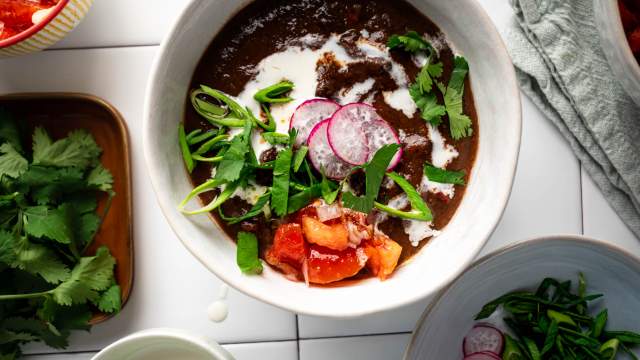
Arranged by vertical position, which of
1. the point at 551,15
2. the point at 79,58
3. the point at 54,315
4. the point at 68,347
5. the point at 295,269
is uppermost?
the point at 551,15

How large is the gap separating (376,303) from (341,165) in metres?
0.30

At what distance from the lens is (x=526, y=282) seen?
5.36 feet

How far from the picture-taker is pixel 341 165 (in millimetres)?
1469

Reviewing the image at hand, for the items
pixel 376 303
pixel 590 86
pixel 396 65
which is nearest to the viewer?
pixel 376 303

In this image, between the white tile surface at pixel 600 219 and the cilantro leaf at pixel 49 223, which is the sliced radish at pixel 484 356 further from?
the cilantro leaf at pixel 49 223

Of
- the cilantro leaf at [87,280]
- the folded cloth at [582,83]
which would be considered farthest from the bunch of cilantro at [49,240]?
the folded cloth at [582,83]

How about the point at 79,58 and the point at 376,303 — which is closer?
the point at 376,303

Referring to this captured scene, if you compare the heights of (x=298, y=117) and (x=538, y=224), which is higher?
(x=298, y=117)

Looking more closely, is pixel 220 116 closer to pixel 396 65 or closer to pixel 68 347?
pixel 396 65

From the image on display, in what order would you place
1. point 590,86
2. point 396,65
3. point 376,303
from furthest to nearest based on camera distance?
point 590,86
point 396,65
point 376,303

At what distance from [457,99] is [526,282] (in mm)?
493

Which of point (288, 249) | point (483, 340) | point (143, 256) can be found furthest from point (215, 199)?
point (483, 340)

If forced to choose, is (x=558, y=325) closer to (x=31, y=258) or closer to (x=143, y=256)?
(x=143, y=256)

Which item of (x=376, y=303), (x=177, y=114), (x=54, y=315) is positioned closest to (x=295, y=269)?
(x=376, y=303)
